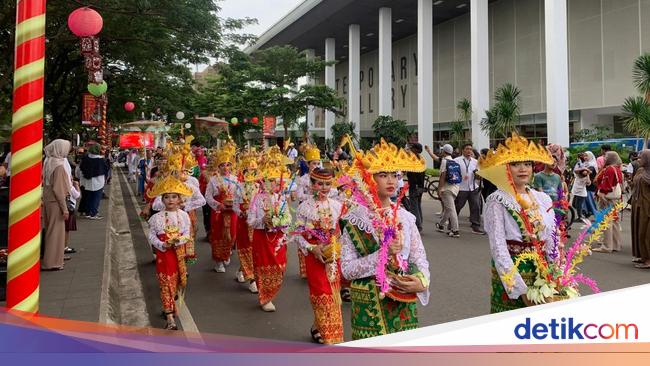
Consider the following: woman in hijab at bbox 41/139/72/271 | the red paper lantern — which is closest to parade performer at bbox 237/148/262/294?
Result: woman in hijab at bbox 41/139/72/271

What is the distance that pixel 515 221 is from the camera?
3.45 m

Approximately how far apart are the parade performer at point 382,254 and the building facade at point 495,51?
1821 cm

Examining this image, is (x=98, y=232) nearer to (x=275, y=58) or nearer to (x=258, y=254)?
(x=258, y=254)

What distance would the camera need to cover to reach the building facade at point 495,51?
68.5 ft

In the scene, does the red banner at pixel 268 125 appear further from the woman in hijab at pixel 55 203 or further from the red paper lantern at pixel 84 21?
the woman in hijab at pixel 55 203

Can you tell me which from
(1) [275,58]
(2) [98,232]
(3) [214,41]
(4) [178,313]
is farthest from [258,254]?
(1) [275,58]

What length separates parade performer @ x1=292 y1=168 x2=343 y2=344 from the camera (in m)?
4.27

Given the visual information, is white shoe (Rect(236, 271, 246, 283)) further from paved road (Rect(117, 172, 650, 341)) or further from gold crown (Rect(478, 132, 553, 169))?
gold crown (Rect(478, 132, 553, 169))

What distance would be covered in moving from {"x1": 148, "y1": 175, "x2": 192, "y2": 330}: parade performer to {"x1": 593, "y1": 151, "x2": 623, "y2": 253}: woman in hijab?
22.3 ft

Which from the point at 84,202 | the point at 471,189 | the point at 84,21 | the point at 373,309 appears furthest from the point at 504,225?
the point at 84,202

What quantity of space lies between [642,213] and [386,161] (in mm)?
5747

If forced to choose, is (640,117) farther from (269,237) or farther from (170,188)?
(170,188)

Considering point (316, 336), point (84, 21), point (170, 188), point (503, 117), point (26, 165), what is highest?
point (503, 117)

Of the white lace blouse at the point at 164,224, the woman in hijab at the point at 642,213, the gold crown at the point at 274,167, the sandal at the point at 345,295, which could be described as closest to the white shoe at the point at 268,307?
the sandal at the point at 345,295
